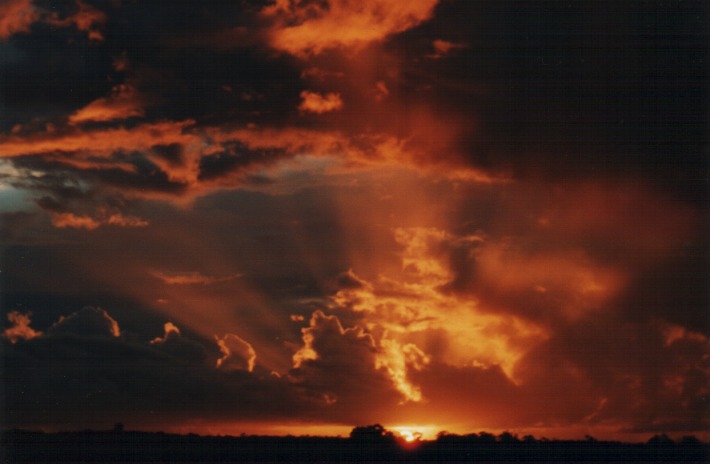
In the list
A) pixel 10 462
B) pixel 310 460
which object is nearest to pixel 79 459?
pixel 10 462

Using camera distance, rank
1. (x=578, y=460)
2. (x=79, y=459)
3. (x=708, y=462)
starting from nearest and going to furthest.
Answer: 1. (x=708, y=462)
2. (x=79, y=459)
3. (x=578, y=460)

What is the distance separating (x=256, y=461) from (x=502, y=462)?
894 inches

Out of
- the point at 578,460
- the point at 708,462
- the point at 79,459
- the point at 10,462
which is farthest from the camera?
the point at 578,460

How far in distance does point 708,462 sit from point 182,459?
46039 millimetres

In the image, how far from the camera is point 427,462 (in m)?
76.4

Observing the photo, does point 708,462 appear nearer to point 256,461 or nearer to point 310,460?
point 310,460

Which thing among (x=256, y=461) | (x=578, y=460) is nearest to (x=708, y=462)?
(x=578, y=460)

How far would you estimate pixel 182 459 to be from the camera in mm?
76562

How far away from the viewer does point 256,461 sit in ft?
253

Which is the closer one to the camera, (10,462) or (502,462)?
(10,462)

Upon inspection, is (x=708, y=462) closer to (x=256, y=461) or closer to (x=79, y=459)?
(x=256, y=461)

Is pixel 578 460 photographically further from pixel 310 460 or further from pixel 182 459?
pixel 182 459

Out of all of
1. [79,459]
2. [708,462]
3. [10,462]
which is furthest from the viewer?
[79,459]

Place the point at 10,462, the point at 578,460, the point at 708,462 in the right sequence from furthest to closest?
the point at 578,460, the point at 10,462, the point at 708,462
